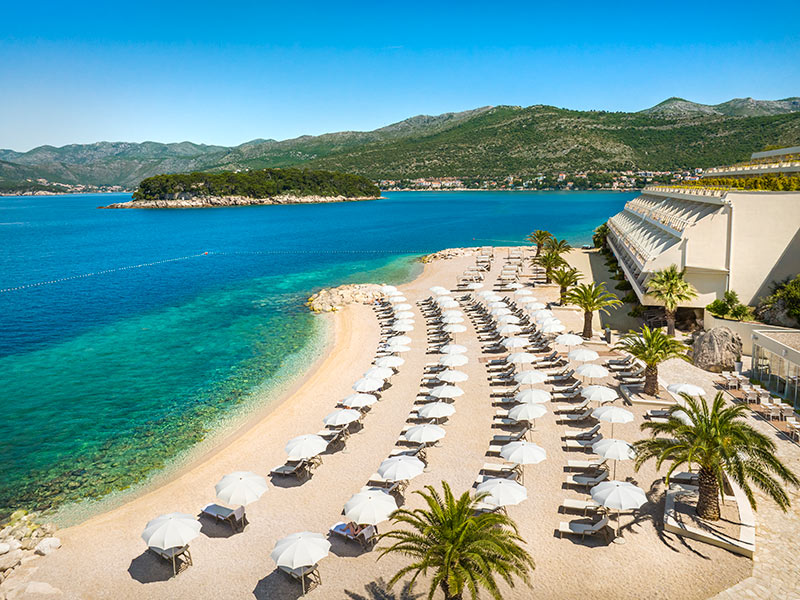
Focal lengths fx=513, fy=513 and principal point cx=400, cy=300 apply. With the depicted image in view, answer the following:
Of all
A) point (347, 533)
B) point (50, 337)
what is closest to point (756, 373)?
point (347, 533)

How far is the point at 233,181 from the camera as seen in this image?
189375 mm

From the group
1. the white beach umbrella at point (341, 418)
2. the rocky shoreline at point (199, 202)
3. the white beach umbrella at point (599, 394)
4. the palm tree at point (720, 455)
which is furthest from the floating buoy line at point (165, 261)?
the rocky shoreline at point (199, 202)

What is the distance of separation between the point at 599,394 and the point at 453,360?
Result: 6.79 m

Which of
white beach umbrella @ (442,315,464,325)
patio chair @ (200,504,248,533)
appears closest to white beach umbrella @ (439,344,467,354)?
white beach umbrella @ (442,315,464,325)

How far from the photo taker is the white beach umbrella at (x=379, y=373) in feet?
69.6

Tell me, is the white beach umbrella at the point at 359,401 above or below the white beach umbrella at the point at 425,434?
below

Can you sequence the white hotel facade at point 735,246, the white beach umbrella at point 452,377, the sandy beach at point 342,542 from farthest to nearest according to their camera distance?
the white hotel facade at point 735,246 < the white beach umbrella at point 452,377 < the sandy beach at point 342,542

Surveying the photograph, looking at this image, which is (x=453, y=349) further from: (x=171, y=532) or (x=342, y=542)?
(x=171, y=532)

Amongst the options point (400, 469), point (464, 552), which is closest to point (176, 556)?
point (400, 469)

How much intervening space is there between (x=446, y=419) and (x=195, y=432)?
994 cm

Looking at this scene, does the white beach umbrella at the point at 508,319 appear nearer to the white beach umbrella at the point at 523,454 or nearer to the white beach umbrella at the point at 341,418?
the white beach umbrella at the point at 341,418

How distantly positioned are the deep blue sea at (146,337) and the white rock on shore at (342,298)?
66.8 inches

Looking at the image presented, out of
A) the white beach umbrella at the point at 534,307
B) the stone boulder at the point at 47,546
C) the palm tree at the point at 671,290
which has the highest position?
the palm tree at the point at 671,290

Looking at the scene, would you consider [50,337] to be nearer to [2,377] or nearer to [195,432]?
[2,377]
